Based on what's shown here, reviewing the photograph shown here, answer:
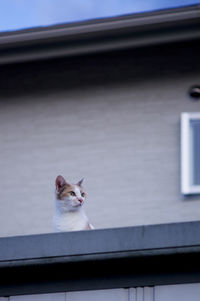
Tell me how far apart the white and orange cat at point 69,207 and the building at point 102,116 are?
28.1 inches

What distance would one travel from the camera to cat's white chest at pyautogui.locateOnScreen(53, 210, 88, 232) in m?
7.54

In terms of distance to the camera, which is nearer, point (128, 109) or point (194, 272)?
point (194, 272)

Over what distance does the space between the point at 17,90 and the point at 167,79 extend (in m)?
1.84

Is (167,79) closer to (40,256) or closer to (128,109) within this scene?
(128,109)

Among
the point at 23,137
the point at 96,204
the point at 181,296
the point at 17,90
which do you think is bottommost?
the point at 181,296

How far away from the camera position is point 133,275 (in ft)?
17.7

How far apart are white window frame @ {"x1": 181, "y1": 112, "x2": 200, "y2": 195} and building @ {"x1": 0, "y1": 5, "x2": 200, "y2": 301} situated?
0.28ft

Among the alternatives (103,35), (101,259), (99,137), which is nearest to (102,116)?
(99,137)

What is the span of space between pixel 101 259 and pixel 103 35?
144 inches

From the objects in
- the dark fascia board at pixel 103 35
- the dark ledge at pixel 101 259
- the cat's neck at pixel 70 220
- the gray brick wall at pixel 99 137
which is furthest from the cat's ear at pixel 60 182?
the dark ledge at pixel 101 259

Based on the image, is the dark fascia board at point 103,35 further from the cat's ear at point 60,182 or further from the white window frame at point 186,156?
the cat's ear at point 60,182

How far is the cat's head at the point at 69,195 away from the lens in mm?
7781

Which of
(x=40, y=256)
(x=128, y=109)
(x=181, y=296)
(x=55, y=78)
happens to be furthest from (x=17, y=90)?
(x=181, y=296)

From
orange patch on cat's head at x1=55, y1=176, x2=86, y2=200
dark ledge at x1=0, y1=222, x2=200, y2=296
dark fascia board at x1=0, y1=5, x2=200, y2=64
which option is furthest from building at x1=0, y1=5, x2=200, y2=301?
dark ledge at x1=0, y1=222, x2=200, y2=296
